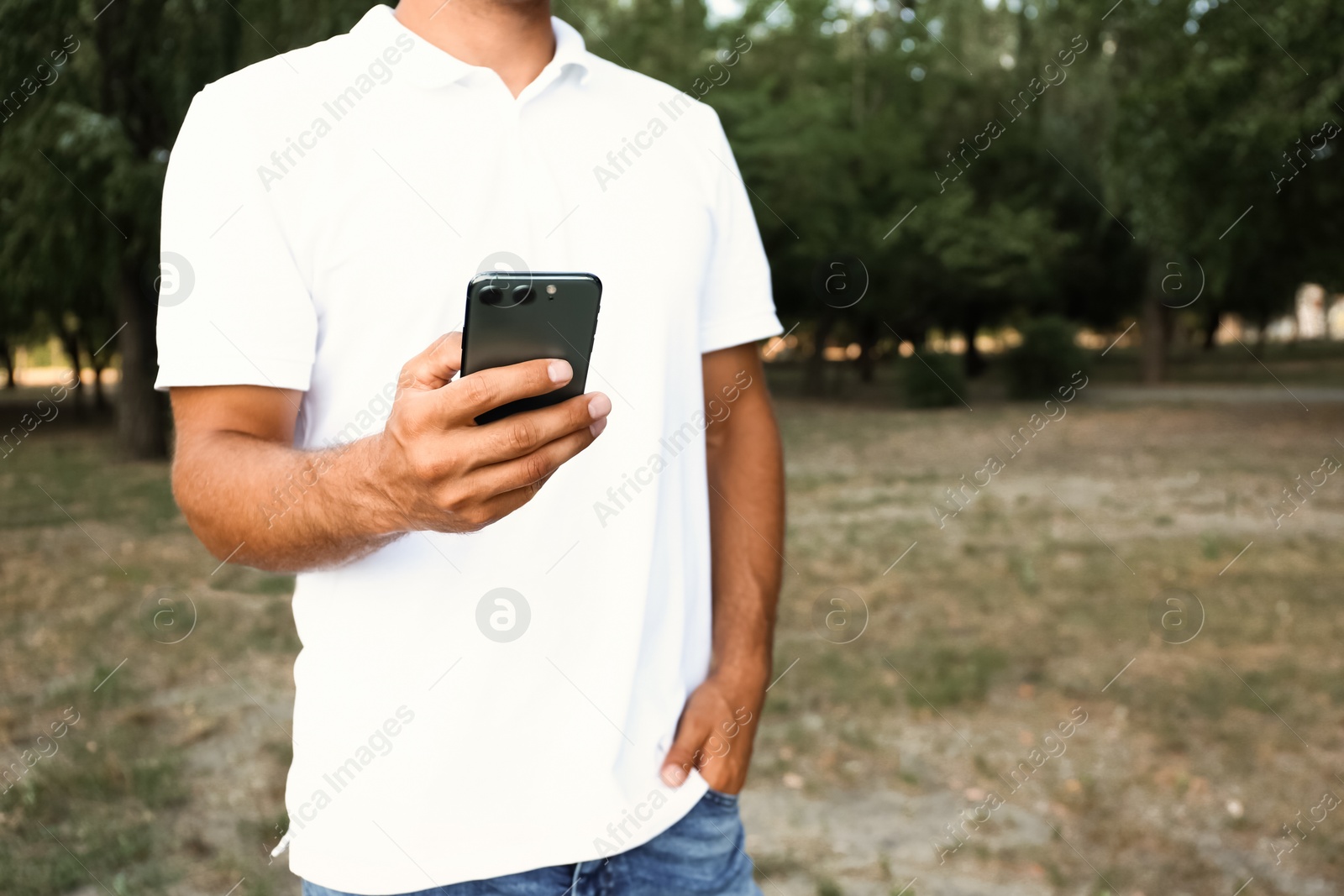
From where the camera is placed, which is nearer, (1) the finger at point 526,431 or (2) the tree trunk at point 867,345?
(1) the finger at point 526,431

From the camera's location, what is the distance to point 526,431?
1086mm

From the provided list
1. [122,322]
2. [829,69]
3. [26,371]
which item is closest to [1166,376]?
[829,69]

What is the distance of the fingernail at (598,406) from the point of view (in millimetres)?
1140

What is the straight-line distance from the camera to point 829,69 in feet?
93.5

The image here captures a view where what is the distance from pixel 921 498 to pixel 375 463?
11772mm

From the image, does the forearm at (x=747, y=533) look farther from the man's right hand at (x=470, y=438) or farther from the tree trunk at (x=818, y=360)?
the tree trunk at (x=818, y=360)

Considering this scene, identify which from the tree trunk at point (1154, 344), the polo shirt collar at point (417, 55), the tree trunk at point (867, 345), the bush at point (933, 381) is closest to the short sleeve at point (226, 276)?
the polo shirt collar at point (417, 55)

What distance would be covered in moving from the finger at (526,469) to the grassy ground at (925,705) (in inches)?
136

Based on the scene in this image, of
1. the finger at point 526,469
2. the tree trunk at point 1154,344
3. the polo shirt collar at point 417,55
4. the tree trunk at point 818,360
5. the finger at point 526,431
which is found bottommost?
the tree trunk at point 818,360

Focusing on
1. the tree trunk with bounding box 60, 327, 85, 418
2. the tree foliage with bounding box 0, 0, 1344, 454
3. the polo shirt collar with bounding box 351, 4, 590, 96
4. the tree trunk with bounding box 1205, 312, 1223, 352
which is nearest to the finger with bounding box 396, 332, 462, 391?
the polo shirt collar with bounding box 351, 4, 590, 96

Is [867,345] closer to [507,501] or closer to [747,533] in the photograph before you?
[747,533]

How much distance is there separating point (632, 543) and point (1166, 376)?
38.1 meters

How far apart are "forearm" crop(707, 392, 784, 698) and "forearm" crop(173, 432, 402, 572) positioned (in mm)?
846

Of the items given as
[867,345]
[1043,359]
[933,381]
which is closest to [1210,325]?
[867,345]
